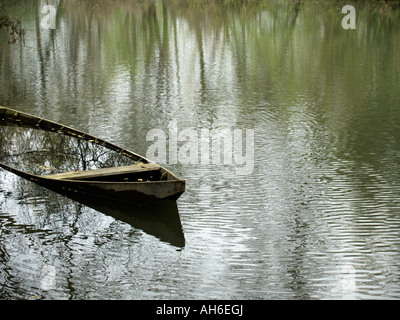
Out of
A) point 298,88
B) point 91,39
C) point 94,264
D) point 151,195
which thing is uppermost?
point 91,39

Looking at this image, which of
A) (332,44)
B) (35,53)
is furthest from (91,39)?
(332,44)

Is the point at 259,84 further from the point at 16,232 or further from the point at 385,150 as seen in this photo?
the point at 16,232

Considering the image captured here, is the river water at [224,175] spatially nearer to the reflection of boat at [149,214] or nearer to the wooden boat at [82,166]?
the reflection of boat at [149,214]

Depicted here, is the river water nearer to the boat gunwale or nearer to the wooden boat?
the wooden boat

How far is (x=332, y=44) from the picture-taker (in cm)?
2266

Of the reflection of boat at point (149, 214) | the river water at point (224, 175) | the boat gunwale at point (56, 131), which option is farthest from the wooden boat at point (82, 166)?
the river water at point (224, 175)

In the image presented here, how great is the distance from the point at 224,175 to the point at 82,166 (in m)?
2.37

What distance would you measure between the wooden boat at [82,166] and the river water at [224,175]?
32 cm

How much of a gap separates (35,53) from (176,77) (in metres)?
6.66

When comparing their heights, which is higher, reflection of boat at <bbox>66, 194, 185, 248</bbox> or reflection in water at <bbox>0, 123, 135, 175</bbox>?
reflection in water at <bbox>0, 123, 135, 175</bbox>

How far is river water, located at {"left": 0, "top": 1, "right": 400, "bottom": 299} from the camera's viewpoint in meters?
6.37

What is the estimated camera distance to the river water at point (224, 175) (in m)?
6.37

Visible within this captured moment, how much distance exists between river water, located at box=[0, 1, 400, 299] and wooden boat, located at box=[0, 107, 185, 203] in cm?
32

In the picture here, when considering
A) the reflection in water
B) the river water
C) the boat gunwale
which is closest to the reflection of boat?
the river water
